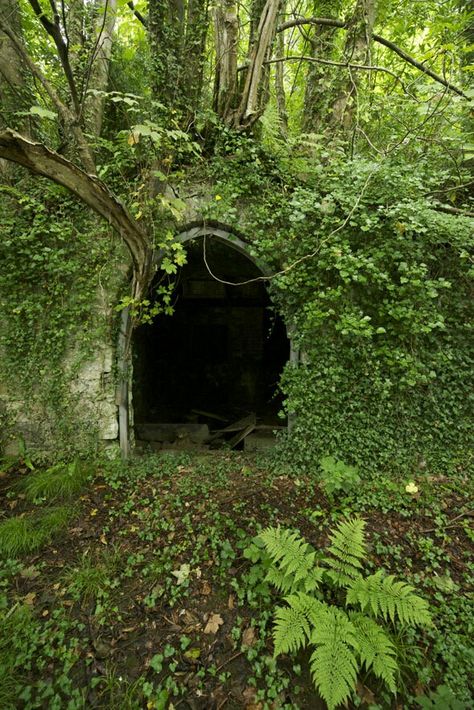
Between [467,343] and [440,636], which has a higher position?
[467,343]

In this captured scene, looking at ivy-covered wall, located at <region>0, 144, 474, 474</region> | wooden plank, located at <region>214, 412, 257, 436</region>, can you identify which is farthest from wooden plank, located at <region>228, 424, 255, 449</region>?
ivy-covered wall, located at <region>0, 144, 474, 474</region>

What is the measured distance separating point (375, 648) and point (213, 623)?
1089 mm

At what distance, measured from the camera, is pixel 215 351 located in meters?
9.03

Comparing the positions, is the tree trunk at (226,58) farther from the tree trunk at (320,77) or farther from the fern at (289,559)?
the fern at (289,559)

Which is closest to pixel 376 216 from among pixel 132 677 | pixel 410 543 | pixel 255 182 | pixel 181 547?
pixel 255 182

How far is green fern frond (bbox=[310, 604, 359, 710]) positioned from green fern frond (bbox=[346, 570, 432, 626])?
6.1 inches

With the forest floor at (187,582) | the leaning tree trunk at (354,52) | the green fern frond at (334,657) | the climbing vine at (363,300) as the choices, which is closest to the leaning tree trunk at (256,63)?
the climbing vine at (363,300)

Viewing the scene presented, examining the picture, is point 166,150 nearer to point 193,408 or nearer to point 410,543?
point 410,543

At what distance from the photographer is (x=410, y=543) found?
2.89 metres

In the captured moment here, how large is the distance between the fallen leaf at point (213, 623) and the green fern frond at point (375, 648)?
927mm

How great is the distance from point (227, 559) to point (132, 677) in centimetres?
95

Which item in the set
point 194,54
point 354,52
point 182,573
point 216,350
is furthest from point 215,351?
point 182,573

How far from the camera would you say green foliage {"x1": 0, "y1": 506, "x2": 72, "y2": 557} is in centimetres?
286

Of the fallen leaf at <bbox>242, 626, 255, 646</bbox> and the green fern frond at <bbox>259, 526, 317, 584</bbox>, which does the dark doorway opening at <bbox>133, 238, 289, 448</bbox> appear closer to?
the green fern frond at <bbox>259, 526, 317, 584</bbox>
